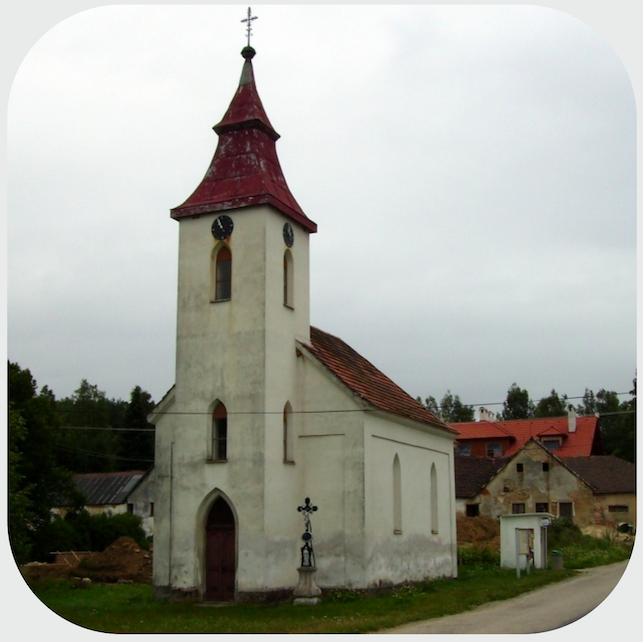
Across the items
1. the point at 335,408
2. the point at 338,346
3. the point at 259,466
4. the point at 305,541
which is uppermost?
the point at 338,346

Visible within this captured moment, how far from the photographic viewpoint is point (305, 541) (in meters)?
25.0

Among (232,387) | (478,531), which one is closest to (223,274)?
(232,387)

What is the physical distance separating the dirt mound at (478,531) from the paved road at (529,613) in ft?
59.3

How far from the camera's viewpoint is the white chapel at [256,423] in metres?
24.8

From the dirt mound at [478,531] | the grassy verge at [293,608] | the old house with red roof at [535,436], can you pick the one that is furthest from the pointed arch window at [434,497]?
the old house with red roof at [535,436]

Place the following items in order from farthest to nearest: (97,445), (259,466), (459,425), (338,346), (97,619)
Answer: (97,445) < (459,425) < (338,346) < (259,466) < (97,619)

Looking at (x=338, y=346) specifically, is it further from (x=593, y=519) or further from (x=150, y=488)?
(x=150, y=488)

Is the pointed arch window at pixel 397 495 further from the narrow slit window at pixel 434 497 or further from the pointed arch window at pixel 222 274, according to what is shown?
the pointed arch window at pixel 222 274

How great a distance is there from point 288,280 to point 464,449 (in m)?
42.5

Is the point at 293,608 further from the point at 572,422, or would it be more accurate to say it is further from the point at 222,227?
the point at 572,422

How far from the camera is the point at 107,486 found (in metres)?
61.3

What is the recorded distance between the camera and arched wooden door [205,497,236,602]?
24.8 metres

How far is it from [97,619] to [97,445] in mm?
57487

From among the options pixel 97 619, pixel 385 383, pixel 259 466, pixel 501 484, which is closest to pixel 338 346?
pixel 385 383
